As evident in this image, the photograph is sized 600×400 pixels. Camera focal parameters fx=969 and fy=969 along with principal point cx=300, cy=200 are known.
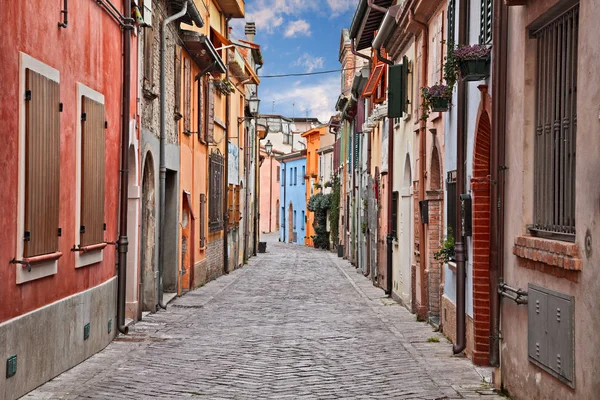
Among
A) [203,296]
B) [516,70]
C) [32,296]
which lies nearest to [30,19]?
[32,296]

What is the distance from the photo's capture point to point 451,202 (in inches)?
532

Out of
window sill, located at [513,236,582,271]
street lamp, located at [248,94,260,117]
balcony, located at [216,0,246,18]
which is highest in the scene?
balcony, located at [216,0,246,18]

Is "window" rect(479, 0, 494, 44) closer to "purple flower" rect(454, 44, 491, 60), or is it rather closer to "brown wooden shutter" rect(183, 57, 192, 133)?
"purple flower" rect(454, 44, 491, 60)

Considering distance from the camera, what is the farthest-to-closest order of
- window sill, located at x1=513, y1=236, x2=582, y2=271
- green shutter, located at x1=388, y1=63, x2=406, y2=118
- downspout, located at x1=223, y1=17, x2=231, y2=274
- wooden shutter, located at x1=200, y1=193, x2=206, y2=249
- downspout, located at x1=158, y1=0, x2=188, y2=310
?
downspout, located at x1=223, y1=17, x2=231, y2=274
wooden shutter, located at x1=200, y1=193, x2=206, y2=249
green shutter, located at x1=388, y1=63, x2=406, y2=118
downspout, located at x1=158, y1=0, x2=188, y2=310
window sill, located at x1=513, y1=236, x2=582, y2=271

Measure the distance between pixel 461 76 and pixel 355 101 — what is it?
25905 millimetres

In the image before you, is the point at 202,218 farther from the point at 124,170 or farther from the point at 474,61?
the point at 474,61

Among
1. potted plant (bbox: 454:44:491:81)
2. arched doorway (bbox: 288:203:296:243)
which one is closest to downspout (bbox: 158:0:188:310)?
potted plant (bbox: 454:44:491:81)

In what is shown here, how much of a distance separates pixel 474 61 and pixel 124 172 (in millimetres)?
5514

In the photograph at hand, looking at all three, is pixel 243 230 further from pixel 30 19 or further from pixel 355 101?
pixel 30 19

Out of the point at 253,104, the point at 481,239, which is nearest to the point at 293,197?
the point at 253,104

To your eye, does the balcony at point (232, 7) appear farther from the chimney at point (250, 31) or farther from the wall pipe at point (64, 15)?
the wall pipe at point (64, 15)

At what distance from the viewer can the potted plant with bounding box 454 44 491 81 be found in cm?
1038

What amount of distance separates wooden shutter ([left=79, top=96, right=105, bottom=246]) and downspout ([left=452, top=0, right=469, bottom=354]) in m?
4.46

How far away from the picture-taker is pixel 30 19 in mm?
8898
